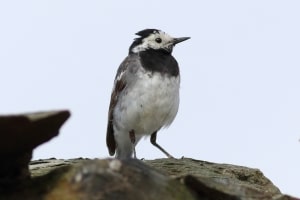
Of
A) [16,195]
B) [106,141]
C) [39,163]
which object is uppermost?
[16,195]

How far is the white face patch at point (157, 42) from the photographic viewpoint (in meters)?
10.8

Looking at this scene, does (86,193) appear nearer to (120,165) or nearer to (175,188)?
(120,165)

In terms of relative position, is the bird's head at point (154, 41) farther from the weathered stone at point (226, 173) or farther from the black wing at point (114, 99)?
the weathered stone at point (226, 173)

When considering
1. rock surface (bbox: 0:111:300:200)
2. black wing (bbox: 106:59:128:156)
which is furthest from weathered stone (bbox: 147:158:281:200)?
black wing (bbox: 106:59:128:156)

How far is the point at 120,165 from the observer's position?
352 centimetres

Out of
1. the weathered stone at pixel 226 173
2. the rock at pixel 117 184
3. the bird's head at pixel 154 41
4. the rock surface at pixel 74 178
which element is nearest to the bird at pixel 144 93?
the bird's head at pixel 154 41

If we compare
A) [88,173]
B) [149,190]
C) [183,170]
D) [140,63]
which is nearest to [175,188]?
[149,190]

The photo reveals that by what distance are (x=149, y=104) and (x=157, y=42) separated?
1271mm

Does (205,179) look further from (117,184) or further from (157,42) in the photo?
(157,42)

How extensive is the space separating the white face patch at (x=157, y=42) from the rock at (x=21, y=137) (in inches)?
273

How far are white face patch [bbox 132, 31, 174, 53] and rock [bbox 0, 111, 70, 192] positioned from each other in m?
6.92

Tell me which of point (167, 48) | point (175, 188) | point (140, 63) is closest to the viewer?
point (175, 188)

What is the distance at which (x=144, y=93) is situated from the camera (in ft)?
32.5

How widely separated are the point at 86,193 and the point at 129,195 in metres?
0.22
